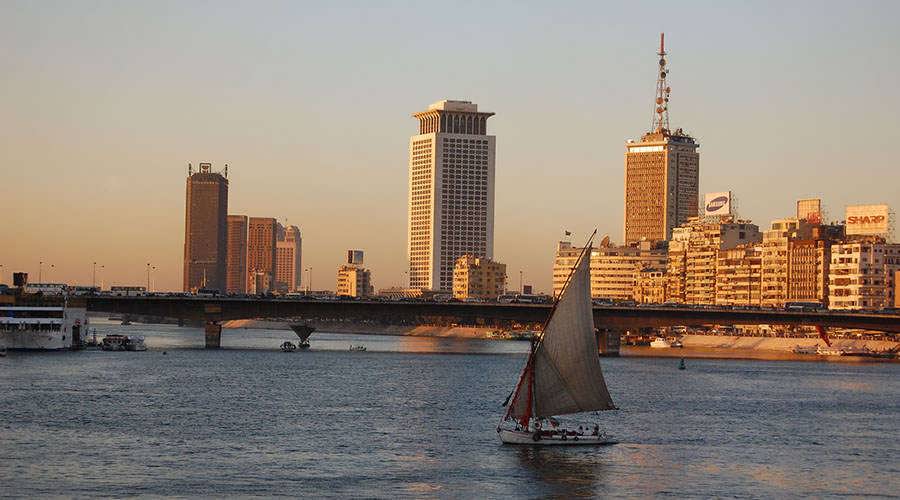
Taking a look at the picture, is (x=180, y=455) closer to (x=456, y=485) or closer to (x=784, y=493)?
(x=456, y=485)

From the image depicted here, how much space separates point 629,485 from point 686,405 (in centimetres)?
6043

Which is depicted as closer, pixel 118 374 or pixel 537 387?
pixel 537 387

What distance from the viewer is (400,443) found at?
359ft

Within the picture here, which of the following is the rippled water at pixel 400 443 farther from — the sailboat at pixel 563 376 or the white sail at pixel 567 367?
the white sail at pixel 567 367

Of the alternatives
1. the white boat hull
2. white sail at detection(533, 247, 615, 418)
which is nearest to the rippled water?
the white boat hull

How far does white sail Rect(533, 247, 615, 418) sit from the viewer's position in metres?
107

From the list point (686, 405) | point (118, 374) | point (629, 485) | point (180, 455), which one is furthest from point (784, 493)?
point (118, 374)

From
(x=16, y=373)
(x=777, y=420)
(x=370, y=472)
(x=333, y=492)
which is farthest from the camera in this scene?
(x=16, y=373)

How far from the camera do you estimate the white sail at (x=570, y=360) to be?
350 ft

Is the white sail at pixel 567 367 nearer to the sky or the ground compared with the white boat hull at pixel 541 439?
nearer to the sky

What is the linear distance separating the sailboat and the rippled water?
2337 mm

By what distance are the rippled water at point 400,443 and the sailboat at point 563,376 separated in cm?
234

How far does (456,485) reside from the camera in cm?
8906

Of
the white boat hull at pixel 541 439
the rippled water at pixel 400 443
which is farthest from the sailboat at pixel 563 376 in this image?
the rippled water at pixel 400 443
